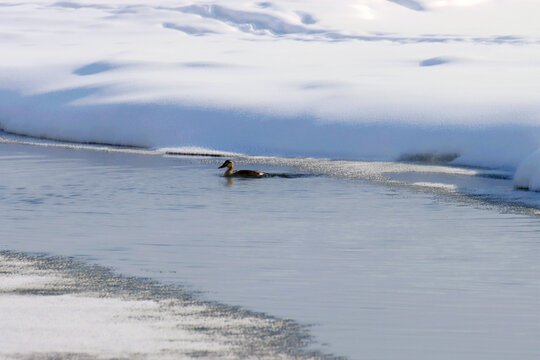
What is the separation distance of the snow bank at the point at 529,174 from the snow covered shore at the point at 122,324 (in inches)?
217

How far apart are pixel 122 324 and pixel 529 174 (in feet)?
21.6

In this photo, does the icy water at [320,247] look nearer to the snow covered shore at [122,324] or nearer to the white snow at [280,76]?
the snow covered shore at [122,324]

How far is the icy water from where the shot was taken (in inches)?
225

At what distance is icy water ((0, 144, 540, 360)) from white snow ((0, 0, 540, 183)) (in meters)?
2.48

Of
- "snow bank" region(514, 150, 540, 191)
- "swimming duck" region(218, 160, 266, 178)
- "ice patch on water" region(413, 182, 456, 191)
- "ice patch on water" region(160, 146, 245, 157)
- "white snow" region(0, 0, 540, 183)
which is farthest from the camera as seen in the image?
"white snow" region(0, 0, 540, 183)

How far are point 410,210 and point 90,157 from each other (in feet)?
18.7

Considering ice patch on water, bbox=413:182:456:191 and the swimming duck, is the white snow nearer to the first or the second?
ice patch on water, bbox=413:182:456:191

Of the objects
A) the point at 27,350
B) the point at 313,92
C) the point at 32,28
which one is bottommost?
the point at 27,350

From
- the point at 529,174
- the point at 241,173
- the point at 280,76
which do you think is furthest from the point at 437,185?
the point at 280,76

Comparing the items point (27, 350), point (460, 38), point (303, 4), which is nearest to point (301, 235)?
point (27, 350)

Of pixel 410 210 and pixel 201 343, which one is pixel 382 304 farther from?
pixel 410 210

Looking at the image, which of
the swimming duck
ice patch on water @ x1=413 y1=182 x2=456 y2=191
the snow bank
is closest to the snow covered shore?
the swimming duck

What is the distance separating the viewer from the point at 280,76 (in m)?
18.8

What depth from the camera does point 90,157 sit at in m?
14.3
